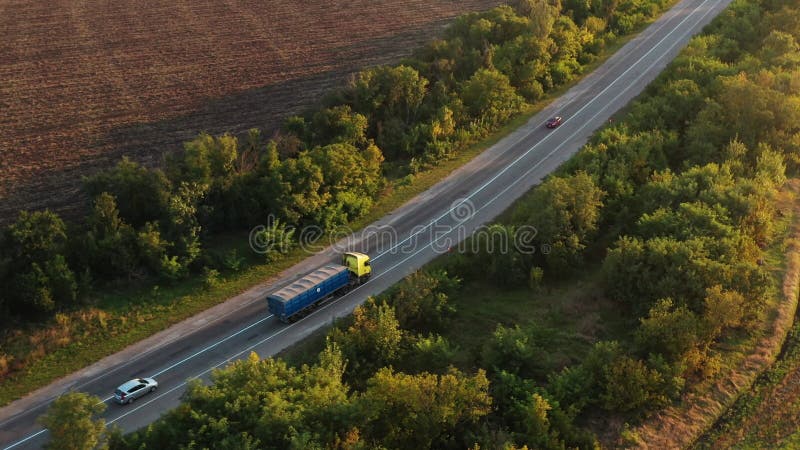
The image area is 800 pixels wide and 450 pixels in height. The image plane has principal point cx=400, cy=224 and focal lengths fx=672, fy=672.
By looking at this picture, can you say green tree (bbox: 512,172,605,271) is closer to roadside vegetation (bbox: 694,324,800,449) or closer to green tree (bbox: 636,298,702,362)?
green tree (bbox: 636,298,702,362)

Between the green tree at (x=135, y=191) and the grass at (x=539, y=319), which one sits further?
the green tree at (x=135, y=191)

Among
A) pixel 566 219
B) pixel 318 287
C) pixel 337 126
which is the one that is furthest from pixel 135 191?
Result: pixel 566 219

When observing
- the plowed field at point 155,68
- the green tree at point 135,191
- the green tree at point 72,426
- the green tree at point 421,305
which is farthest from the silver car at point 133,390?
the plowed field at point 155,68

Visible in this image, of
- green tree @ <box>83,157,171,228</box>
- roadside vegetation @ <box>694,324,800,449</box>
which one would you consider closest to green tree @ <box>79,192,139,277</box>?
green tree @ <box>83,157,171,228</box>

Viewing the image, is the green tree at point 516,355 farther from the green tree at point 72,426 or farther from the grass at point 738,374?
the green tree at point 72,426

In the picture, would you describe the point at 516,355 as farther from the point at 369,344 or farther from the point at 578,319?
the point at 369,344

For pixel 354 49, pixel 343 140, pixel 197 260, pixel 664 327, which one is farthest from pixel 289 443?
pixel 354 49

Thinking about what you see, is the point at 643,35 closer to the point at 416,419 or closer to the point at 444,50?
the point at 444,50

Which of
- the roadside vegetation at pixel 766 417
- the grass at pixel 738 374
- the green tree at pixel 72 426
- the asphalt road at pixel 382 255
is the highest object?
the green tree at pixel 72 426

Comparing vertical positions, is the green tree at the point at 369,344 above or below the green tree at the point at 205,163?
below
